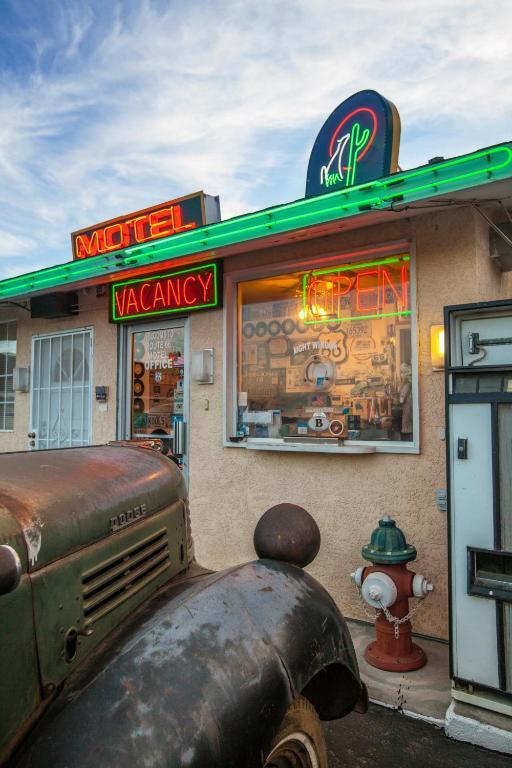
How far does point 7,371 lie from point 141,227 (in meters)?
3.35

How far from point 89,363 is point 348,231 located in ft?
12.5

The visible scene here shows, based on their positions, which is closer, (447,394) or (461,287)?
(447,394)

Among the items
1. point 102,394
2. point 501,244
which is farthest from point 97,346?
point 501,244

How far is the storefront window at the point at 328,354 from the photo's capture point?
4.79m

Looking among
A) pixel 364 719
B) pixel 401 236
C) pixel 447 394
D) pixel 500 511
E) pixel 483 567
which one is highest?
pixel 401 236

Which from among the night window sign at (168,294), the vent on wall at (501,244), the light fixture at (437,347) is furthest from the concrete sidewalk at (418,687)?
the night window sign at (168,294)

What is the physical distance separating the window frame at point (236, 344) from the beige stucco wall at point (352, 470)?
0.17ft

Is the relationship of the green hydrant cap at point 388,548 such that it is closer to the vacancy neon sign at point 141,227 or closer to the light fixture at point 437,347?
the light fixture at point 437,347

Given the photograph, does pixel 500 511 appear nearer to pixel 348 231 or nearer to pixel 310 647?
pixel 310 647

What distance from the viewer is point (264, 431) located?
5.56m

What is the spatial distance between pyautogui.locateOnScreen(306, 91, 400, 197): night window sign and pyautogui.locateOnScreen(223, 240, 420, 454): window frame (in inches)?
24.0

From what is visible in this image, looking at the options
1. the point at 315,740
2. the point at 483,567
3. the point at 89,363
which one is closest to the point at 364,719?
the point at 483,567

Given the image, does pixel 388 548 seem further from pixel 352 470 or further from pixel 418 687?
pixel 352 470

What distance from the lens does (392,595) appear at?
3717mm
